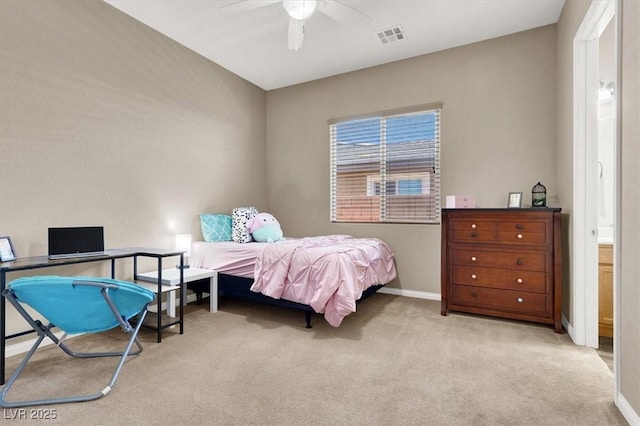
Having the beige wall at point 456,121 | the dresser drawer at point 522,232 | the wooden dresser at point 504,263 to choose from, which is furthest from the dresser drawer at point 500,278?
the beige wall at point 456,121

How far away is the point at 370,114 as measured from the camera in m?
4.23

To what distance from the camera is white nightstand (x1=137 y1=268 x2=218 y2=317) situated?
9.45 feet

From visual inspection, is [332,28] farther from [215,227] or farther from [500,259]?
[500,259]

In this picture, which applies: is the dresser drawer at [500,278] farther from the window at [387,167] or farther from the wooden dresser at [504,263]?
the window at [387,167]

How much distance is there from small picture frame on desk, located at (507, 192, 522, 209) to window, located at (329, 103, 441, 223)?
0.76 metres

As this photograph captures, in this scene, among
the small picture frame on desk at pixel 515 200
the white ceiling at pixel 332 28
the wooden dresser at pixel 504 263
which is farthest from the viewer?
the small picture frame on desk at pixel 515 200

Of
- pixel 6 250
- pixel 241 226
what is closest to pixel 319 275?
pixel 241 226

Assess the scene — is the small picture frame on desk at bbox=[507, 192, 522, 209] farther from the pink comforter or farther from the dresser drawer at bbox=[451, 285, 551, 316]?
the pink comforter

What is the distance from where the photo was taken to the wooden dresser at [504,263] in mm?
2781

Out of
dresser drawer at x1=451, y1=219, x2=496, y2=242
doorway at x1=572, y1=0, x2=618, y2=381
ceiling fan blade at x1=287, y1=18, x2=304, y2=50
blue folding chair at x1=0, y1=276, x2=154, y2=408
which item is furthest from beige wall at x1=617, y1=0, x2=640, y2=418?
blue folding chair at x1=0, y1=276, x2=154, y2=408

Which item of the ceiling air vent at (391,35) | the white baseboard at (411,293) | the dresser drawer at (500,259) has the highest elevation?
the ceiling air vent at (391,35)

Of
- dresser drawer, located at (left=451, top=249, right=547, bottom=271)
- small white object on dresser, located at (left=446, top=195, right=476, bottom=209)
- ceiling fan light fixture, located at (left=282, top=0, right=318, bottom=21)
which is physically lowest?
dresser drawer, located at (left=451, top=249, right=547, bottom=271)

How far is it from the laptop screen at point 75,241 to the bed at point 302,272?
1.14 meters

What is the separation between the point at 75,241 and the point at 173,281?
803 millimetres
